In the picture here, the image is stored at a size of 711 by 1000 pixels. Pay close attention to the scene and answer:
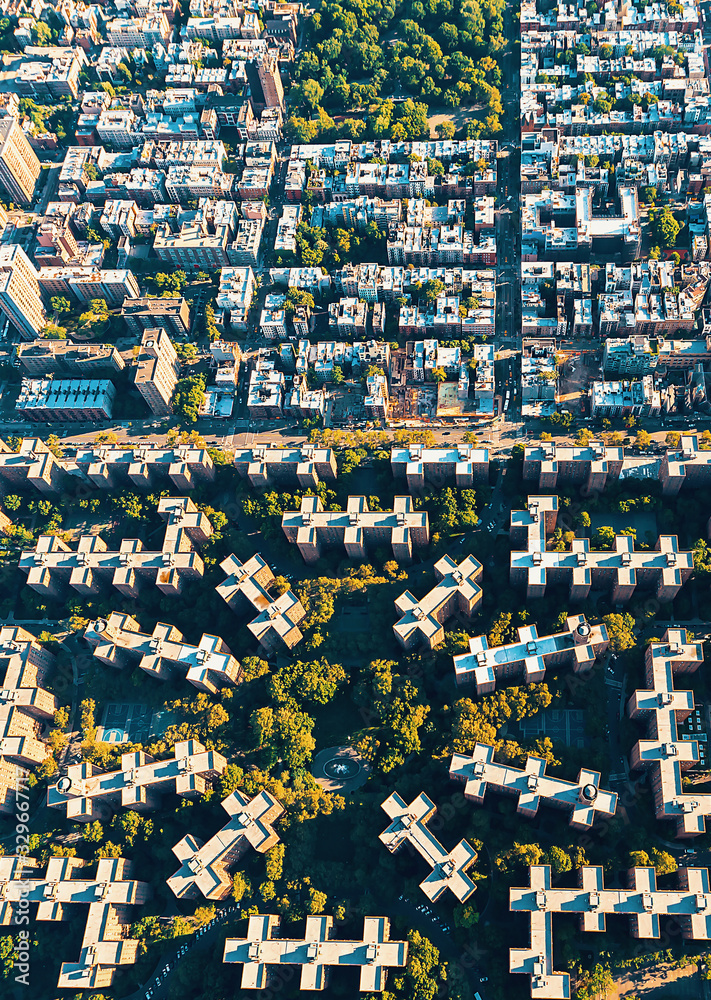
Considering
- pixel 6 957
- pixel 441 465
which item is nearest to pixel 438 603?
pixel 441 465

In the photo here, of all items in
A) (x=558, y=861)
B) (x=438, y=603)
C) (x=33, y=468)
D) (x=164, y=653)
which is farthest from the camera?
(x=33, y=468)

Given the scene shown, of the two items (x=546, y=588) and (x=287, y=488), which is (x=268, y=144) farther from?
(x=546, y=588)

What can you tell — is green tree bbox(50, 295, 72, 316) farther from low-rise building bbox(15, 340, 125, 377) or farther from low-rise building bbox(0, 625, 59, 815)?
low-rise building bbox(0, 625, 59, 815)

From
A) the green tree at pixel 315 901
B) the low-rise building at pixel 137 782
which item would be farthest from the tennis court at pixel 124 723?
the green tree at pixel 315 901

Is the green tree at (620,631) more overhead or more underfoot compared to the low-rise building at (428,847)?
more overhead

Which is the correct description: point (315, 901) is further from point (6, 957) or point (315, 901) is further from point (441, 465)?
point (441, 465)

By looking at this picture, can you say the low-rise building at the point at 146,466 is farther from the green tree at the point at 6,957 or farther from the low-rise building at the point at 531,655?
the green tree at the point at 6,957
